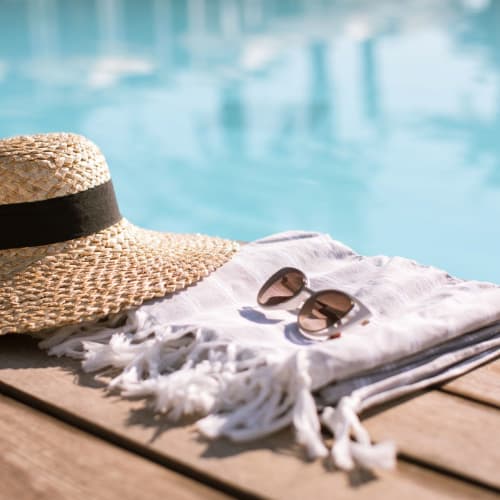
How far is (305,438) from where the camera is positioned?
99 centimetres

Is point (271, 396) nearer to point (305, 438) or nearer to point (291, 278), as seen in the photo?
point (305, 438)

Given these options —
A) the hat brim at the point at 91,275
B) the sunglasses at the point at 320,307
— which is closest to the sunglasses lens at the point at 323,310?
the sunglasses at the point at 320,307

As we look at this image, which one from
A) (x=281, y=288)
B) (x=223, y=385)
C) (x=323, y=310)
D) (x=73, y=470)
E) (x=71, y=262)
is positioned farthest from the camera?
(x=71, y=262)

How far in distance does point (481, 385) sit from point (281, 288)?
356mm

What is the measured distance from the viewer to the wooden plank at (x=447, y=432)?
951mm

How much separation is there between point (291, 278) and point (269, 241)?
35cm

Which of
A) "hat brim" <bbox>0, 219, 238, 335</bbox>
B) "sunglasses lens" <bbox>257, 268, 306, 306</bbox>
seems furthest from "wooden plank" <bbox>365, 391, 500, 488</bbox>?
"hat brim" <bbox>0, 219, 238, 335</bbox>

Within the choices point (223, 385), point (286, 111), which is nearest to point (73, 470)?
point (223, 385)

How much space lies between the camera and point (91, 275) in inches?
57.7

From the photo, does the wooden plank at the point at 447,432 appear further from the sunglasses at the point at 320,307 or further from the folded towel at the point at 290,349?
the sunglasses at the point at 320,307

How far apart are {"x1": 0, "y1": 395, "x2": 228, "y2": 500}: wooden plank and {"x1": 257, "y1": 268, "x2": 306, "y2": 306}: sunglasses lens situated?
408 millimetres

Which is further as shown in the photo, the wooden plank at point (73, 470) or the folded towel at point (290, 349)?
the folded towel at point (290, 349)

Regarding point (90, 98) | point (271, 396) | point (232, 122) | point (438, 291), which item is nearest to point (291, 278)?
point (438, 291)

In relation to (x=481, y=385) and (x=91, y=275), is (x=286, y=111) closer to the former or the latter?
(x=91, y=275)
